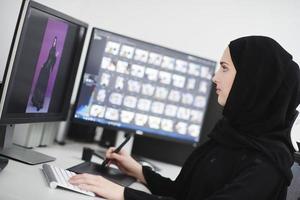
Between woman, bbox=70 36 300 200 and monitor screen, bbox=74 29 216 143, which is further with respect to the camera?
monitor screen, bbox=74 29 216 143

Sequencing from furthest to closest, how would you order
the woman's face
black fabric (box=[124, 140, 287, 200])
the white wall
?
the white wall < the woman's face < black fabric (box=[124, 140, 287, 200])

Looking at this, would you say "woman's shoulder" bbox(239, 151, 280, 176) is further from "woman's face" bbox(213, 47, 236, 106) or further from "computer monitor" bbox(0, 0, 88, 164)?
"computer monitor" bbox(0, 0, 88, 164)

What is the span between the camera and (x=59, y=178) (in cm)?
120

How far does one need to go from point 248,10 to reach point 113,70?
1013 millimetres

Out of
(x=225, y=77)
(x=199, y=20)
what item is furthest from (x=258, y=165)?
(x=199, y=20)

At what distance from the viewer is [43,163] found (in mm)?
1429

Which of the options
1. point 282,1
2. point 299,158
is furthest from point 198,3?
point 299,158

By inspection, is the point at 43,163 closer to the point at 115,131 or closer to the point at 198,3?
the point at 115,131

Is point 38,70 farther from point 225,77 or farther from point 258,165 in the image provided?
point 258,165

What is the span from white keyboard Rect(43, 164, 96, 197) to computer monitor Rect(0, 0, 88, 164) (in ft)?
0.44

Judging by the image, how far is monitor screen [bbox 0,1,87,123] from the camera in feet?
4.07

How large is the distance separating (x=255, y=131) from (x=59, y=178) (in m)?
0.60

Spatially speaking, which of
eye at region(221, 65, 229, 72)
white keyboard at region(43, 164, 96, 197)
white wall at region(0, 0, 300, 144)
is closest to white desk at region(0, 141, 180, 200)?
white keyboard at region(43, 164, 96, 197)

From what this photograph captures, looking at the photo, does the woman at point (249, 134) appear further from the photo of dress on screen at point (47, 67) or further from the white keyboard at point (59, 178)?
the photo of dress on screen at point (47, 67)
